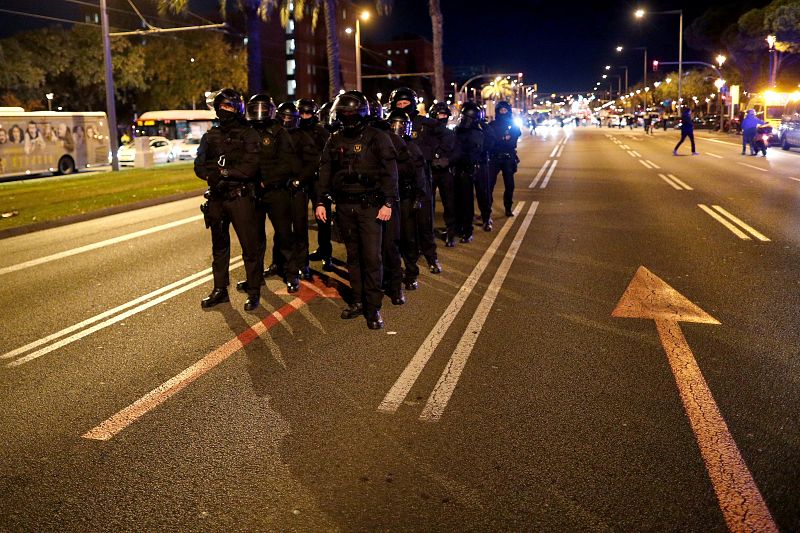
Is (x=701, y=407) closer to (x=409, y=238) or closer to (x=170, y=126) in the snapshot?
(x=409, y=238)

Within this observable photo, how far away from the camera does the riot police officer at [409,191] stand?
8.30m

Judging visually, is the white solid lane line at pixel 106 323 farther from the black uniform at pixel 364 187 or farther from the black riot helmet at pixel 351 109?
the black riot helmet at pixel 351 109

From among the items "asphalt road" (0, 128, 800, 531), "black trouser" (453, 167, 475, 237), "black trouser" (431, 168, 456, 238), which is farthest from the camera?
"black trouser" (453, 167, 475, 237)

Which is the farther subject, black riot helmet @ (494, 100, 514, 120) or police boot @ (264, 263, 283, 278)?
black riot helmet @ (494, 100, 514, 120)

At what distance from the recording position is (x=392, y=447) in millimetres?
4445

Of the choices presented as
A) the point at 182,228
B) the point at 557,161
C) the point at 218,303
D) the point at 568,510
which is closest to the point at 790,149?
the point at 557,161

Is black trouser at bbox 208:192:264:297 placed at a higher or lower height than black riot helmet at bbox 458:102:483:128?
lower

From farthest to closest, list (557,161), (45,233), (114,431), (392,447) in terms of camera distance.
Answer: (557,161) → (45,233) → (114,431) → (392,447)

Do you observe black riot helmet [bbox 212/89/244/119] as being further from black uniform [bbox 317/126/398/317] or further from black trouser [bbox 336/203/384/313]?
black trouser [bbox 336/203/384/313]

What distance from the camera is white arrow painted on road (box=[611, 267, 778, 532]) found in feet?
12.1

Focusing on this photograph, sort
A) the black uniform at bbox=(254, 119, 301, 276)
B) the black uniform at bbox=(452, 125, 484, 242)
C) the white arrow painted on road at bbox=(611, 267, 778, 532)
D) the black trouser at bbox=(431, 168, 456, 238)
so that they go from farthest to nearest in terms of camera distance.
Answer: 1. the black uniform at bbox=(452, 125, 484, 242)
2. the black trouser at bbox=(431, 168, 456, 238)
3. the black uniform at bbox=(254, 119, 301, 276)
4. the white arrow painted on road at bbox=(611, 267, 778, 532)

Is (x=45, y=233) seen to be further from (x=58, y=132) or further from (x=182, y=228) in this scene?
(x=58, y=132)

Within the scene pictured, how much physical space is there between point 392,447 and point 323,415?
26.6 inches

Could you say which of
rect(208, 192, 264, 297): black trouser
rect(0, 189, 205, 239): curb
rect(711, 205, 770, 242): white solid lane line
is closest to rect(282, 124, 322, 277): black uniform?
rect(208, 192, 264, 297): black trouser
